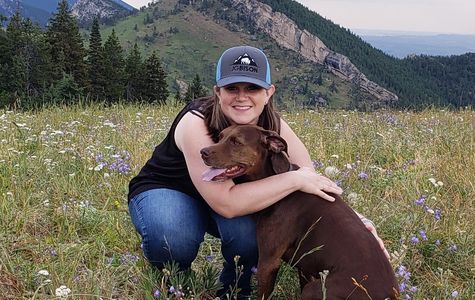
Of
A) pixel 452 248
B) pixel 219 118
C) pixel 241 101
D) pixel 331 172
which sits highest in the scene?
pixel 241 101

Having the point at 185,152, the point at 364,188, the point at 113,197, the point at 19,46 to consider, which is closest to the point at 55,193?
the point at 113,197

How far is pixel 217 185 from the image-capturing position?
3.37 meters

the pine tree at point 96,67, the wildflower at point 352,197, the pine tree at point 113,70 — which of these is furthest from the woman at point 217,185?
the pine tree at point 96,67

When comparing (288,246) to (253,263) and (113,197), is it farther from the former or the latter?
(113,197)

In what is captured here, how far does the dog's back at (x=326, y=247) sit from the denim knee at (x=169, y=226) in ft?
1.80

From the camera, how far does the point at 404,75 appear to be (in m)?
179

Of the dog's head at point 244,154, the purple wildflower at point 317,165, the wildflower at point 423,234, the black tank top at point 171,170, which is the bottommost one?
the wildflower at point 423,234

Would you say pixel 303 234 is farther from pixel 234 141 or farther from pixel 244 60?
pixel 244 60

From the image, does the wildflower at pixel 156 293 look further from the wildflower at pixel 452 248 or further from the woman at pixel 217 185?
the wildflower at pixel 452 248

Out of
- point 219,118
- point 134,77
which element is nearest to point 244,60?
point 219,118

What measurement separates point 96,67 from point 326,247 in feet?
140

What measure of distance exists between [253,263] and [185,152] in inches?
38.6

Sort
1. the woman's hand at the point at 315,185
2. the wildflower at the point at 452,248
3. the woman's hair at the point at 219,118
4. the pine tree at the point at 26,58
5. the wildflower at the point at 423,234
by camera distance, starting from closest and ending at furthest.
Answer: the woman's hand at the point at 315,185 → the woman's hair at the point at 219,118 → the wildflower at the point at 423,234 → the wildflower at the point at 452,248 → the pine tree at the point at 26,58

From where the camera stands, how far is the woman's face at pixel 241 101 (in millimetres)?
3471
